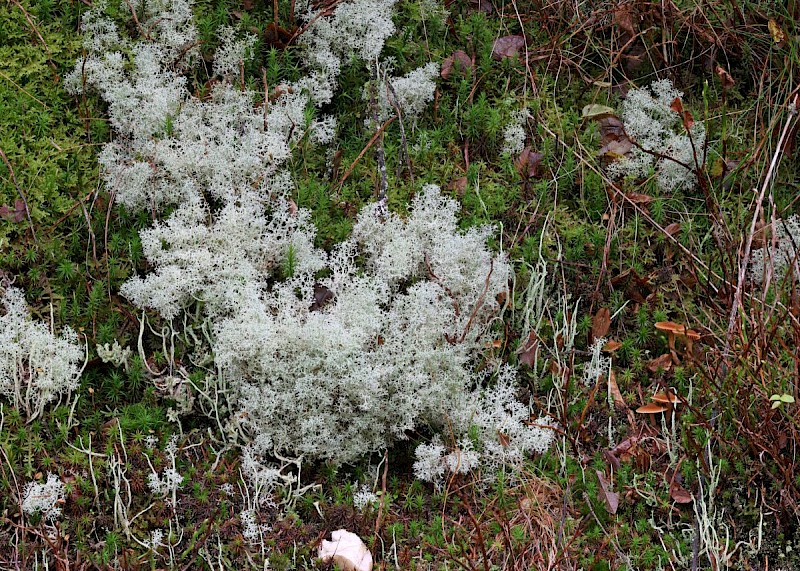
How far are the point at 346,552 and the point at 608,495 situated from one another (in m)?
1.01

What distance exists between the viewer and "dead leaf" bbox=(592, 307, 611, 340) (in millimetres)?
4031

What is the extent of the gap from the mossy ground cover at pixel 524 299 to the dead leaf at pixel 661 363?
0.03 m

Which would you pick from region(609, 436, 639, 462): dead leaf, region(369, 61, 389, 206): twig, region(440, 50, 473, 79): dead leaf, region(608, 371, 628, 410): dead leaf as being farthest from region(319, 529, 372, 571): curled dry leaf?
region(440, 50, 473, 79): dead leaf

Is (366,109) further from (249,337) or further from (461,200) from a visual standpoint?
(249,337)

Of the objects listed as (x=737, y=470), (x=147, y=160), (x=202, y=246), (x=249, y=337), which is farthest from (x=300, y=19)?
(x=737, y=470)

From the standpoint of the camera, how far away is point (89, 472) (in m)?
3.42

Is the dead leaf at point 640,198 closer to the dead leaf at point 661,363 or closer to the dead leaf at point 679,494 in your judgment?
the dead leaf at point 661,363

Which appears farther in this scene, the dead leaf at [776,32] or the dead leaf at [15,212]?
the dead leaf at [776,32]

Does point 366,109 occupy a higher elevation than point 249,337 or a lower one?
higher

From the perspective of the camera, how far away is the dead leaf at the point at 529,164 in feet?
14.6

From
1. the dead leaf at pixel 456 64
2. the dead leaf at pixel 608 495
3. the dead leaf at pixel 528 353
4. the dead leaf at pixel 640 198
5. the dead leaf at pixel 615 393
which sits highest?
the dead leaf at pixel 456 64

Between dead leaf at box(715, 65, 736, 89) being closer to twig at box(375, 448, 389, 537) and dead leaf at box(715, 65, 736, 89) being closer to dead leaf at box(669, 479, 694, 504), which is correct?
dead leaf at box(669, 479, 694, 504)

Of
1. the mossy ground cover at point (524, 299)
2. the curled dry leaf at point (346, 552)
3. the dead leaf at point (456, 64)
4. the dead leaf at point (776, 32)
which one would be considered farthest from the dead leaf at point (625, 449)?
the dead leaf at point (776, 32)

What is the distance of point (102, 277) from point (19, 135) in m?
0.80
